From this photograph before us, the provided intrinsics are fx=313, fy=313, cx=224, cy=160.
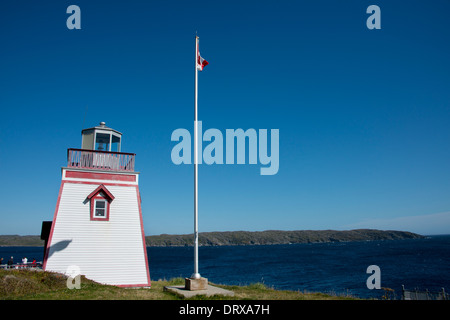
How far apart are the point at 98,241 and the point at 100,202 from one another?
2.24m

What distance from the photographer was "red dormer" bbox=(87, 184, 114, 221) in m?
18.2

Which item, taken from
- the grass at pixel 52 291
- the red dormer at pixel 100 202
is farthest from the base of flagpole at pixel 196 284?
the red dormer at pixel 100 202

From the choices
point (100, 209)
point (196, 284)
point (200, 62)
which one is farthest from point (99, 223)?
point (200, 62)

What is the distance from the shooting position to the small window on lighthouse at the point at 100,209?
18344 mm

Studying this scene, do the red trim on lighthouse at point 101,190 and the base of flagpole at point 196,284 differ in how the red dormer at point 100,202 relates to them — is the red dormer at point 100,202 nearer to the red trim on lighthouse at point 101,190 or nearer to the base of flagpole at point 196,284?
the red trim on lighthouse at point 101,190

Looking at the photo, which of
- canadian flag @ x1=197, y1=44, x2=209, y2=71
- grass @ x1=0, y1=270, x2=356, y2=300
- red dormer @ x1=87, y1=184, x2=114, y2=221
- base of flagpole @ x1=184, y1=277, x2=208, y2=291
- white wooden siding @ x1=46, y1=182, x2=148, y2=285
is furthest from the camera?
red dormer @ x1=87, y1=184, x2=114, y2=221

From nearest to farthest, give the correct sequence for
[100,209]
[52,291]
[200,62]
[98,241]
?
[52,291] → [200,62] → [98,241] → [100,209]

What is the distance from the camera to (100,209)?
18.4m

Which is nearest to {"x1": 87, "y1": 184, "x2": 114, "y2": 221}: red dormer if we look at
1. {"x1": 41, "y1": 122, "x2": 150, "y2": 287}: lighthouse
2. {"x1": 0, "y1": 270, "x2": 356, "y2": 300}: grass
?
{"x1": 41, "y1": 122, "x2": 150, "y2": 287}: lighthouse

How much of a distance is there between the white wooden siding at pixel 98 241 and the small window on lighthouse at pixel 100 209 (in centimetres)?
38

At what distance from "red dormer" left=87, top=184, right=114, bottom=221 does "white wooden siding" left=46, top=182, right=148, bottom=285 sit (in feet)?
0.78

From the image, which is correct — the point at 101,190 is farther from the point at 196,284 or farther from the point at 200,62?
the point at 200,62

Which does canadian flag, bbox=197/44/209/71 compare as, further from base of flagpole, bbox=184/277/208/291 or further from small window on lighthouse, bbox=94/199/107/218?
small window on lighthouse, bbox=94/199/107/218

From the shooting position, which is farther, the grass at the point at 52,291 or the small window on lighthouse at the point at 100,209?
the small window on lighthouse at the point at 100,209
